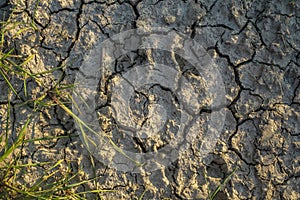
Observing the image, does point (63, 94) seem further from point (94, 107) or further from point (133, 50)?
point (133, 50)

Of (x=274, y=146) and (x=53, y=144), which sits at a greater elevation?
(x=274, y=146)

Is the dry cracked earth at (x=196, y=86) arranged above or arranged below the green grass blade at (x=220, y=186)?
above

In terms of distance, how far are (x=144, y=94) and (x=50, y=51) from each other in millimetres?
651

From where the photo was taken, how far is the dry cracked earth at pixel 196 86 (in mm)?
2762

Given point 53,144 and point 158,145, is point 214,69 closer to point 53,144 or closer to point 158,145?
point 158,145

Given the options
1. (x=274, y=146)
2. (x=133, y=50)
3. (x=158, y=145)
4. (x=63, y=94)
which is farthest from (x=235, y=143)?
(x=63, y=94)

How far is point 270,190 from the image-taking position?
2.77 meters

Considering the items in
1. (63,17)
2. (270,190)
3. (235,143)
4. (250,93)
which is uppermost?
(63,17)

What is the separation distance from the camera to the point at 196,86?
2836mm

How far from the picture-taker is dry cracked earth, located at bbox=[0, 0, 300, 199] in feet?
9.06

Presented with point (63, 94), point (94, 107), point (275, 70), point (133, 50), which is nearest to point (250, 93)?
point (275, 70)

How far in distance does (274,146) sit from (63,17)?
5.12 ft

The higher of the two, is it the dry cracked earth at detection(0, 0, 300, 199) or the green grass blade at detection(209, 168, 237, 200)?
the dry cracked earth at detection(0, 0, 300, 199)

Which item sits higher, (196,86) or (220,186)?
(196,86)
